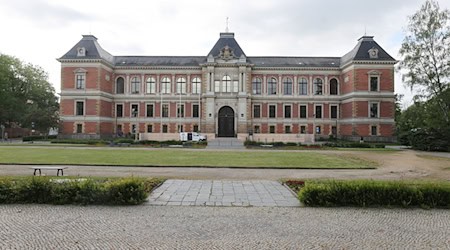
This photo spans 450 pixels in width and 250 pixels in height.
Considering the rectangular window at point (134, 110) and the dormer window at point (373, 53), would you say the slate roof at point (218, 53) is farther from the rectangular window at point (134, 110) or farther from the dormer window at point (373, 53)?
the rectangular window at point (134, 110)

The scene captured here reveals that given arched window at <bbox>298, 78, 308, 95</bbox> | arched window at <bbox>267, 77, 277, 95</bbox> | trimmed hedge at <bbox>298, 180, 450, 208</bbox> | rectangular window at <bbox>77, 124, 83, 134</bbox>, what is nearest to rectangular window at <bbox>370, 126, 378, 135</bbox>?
arched window at <bbox>298, 78, 308, 95</bbox>

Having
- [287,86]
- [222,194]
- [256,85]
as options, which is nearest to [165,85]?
[256,85]

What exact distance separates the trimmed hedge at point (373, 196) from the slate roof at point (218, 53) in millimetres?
44488

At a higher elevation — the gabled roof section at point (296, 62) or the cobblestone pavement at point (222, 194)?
the gabled roof section at point (296, 62)

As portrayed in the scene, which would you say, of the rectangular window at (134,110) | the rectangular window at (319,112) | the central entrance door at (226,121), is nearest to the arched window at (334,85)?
the rectangular window at (319,112)

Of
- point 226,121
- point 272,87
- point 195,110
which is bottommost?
point 226,121

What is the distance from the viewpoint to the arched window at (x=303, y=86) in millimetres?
54844

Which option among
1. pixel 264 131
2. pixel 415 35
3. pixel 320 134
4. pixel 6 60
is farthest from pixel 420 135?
pixel 6 60

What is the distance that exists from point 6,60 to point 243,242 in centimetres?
5996

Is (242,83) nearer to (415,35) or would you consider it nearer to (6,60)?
(415,35)

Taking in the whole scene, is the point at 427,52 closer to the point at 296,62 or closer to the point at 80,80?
the point at 296,62

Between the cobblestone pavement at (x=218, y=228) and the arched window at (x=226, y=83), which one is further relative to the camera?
the arched window at (x=226, y=83)

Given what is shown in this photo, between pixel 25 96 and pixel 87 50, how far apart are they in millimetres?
17347

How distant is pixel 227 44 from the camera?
54.3 m
